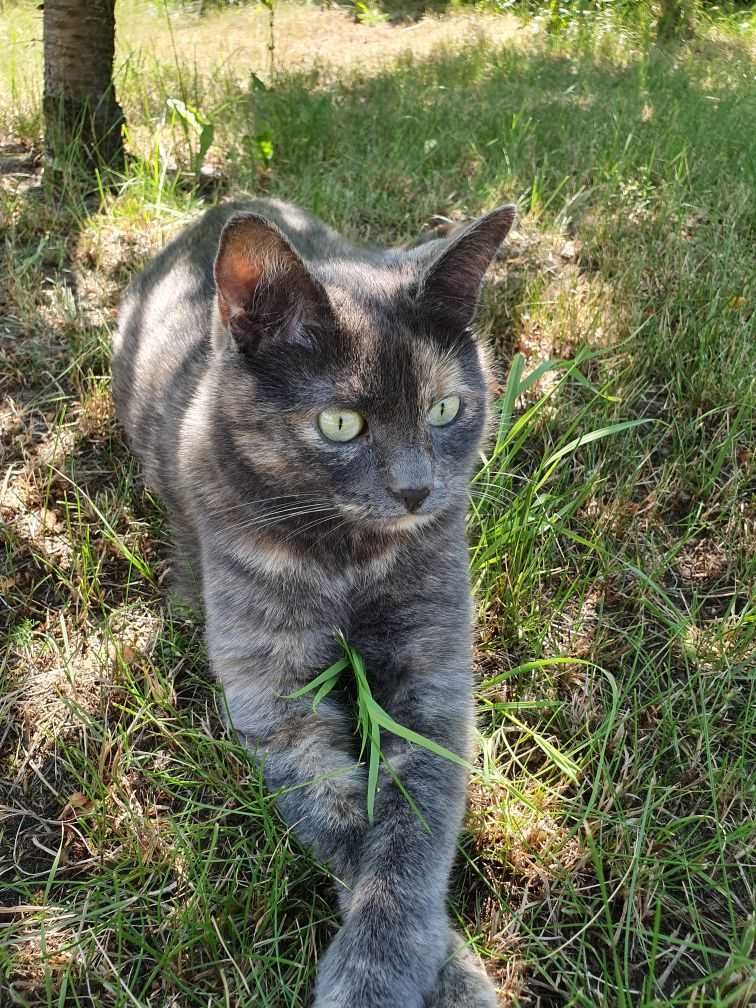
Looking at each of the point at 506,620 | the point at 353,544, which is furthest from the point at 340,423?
the point at 506,620

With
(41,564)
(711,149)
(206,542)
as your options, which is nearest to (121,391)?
(41,564)

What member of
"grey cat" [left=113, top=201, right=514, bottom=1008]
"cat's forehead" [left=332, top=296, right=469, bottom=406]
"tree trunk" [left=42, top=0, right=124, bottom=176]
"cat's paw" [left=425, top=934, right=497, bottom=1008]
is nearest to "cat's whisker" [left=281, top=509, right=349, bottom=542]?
"grey cat" [left=113, top=201, right=514, bottom=1008]

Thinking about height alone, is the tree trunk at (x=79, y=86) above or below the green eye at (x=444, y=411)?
above

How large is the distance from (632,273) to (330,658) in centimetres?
215

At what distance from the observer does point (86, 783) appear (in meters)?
1.81

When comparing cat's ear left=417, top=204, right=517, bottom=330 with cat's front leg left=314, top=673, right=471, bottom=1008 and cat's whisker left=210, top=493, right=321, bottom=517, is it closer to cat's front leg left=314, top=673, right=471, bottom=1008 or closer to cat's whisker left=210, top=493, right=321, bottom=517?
cat's whisker left=210, top=493, right=321, bottom=517

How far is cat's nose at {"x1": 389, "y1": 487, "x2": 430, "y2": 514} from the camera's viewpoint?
1.68 meters

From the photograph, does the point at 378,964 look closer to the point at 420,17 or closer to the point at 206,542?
the point at 206,542

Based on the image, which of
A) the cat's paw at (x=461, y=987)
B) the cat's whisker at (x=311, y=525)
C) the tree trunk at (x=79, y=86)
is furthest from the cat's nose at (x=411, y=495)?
the tree trunk at (x=79, y=86)

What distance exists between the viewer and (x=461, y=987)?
5.00 feet

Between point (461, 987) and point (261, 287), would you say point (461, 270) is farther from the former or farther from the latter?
point (461, 987)

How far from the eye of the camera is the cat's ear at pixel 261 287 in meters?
1.64

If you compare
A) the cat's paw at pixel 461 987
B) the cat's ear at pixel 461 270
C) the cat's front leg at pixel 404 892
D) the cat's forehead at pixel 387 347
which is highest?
the cat's ear at pixel 461 270

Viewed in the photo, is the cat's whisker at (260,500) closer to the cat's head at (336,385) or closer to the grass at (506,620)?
the cat's head at (336,385)
